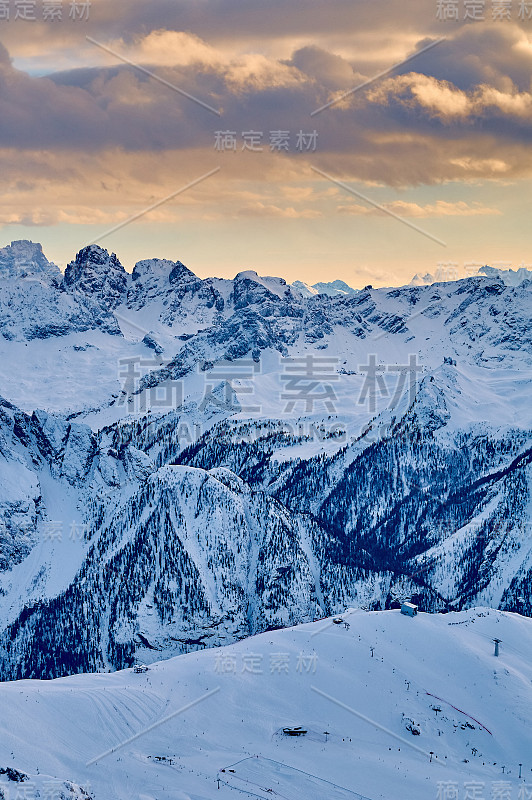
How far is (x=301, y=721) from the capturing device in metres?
158

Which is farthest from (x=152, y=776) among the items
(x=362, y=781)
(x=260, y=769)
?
Answer: (x=362, y=781)

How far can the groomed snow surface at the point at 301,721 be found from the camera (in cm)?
13475

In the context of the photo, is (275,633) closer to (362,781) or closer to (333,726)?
(333,726)

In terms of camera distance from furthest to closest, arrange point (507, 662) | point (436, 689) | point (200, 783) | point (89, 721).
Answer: point (507, 662) < point (436, 689) < point (89, 721) < point (200, 783)

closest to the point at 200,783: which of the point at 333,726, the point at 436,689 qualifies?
the point at 333,726

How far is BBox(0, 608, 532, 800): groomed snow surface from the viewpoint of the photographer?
135m

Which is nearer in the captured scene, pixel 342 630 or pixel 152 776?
pixel 152 776

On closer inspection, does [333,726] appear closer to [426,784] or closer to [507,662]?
[426,784]

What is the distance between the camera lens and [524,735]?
158 metres

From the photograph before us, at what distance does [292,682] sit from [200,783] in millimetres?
41608

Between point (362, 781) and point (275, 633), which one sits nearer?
point (362, 781)

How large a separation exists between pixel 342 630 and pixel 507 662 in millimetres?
35803

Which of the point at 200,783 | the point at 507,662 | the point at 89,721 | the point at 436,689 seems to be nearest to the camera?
the point at 200,783

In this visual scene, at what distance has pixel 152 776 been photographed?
134 meters
